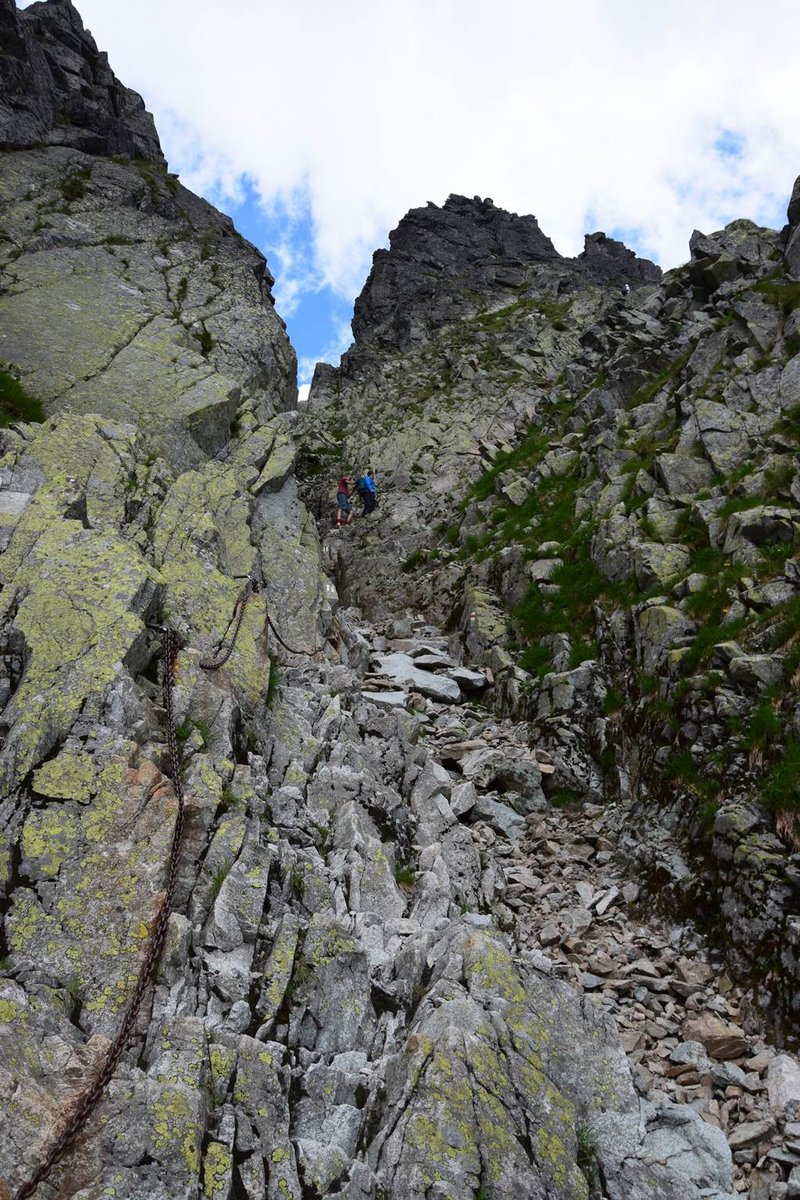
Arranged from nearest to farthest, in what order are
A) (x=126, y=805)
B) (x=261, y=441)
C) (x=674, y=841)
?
(x=126, y=805) < (x=674, y=841) < (x=261, y=441)

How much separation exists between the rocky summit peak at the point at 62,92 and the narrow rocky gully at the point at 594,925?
34.1 m

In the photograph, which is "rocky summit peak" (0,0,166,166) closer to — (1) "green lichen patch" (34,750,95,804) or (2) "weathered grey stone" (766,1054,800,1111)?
(1) "green lichen patch" (34,750,95,804)

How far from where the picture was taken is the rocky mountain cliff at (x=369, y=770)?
723 cm

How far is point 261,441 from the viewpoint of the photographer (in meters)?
23.4

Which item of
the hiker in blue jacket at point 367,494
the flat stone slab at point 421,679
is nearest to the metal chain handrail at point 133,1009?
the flat stone slab at point 421,679

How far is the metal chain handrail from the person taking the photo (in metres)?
5.72

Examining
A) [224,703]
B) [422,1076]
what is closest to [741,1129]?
[422,1076]

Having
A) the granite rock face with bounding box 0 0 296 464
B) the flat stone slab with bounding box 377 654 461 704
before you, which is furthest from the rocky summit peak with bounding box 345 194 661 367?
the flat stone slab with bounding box 377 654 461 704

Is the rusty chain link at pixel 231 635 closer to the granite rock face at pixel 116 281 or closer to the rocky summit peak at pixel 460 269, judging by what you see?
the granite rock face at pixel 116 281

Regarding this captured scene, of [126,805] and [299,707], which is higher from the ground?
[299,707]

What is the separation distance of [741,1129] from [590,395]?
104 ft

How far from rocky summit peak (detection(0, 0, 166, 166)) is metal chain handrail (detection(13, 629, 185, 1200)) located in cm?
3576

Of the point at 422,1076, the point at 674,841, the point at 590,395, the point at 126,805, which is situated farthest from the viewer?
the point at 590,395

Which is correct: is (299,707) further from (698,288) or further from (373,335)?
(373,335)
